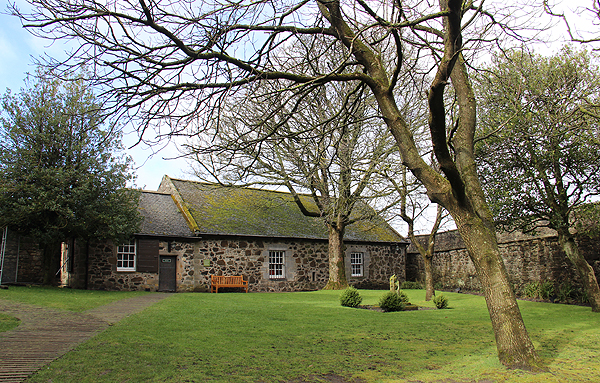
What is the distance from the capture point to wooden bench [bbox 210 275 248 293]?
18780mm

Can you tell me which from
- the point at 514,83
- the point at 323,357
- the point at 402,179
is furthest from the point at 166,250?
the point at 514,83

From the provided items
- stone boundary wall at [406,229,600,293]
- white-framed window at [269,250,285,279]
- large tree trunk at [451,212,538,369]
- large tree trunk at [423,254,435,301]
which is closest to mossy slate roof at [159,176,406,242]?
white-framed window at [269,250,285,279]

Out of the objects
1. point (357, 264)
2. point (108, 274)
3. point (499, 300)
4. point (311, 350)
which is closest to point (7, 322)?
point (311, 350)

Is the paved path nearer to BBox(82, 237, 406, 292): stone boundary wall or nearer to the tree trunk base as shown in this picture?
BBox(82, 237, 406, 292): stone boundary wall

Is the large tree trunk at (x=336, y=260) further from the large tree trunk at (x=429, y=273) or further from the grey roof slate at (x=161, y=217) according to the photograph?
the grey roof slate at (x=161, y=217)

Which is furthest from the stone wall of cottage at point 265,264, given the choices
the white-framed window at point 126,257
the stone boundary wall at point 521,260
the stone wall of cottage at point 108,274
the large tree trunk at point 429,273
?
the large tree trunk at point 429,273

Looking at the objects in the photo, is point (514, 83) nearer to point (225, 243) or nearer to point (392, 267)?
point (225, 243)

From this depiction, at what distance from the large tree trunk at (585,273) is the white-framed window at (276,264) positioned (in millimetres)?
13135

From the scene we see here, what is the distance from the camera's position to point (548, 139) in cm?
1158

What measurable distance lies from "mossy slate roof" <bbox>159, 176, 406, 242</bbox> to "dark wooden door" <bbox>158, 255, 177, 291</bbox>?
78.4 inches

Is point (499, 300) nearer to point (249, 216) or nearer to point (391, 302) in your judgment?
point (391, 302)

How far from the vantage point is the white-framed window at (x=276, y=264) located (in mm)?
20828

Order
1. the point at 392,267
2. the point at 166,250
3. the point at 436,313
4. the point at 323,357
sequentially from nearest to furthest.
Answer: the point at 323,357 → the point at 436,313 → the point at 166,250 → the point at 392,267

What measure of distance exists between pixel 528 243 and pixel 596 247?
9.80 feet
